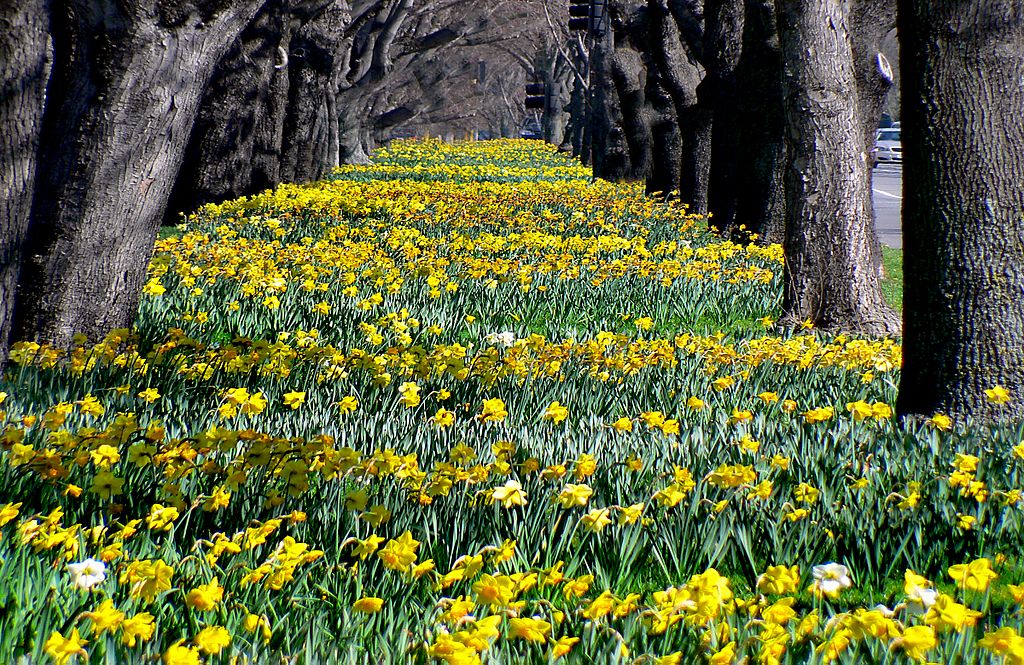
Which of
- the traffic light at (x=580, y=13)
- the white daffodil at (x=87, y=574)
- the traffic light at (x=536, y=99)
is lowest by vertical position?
the white daffodil at (x=87, y=574)

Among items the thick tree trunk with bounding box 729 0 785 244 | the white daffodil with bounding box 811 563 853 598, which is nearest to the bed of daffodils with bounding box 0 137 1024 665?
the white daffodil with bounding box 811 563 853 598

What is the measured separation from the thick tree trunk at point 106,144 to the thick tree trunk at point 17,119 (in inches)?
9.3

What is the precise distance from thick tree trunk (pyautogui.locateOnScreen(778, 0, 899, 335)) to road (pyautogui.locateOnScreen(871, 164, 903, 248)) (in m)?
2.34

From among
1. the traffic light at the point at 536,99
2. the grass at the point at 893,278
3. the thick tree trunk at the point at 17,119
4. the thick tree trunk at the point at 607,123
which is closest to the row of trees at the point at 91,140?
the thick tree trunk at the point at 17,119

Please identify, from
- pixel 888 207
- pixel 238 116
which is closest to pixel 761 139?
pixel 238 116

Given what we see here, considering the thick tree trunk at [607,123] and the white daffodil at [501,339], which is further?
the thick tree trunk at [607,123]

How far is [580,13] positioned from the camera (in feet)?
84.0

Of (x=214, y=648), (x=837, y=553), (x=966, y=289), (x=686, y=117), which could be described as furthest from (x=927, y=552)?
(x=686, y=117)

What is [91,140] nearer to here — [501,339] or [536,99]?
[501,339]

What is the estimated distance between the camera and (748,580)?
323 cm

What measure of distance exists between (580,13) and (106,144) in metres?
21.5

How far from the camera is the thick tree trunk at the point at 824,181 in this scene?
716 cm

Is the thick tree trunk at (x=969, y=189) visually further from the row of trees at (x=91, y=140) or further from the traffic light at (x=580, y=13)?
the traffic light at (x=580, y=13)

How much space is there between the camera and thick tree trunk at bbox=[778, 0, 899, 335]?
23.5 feet
